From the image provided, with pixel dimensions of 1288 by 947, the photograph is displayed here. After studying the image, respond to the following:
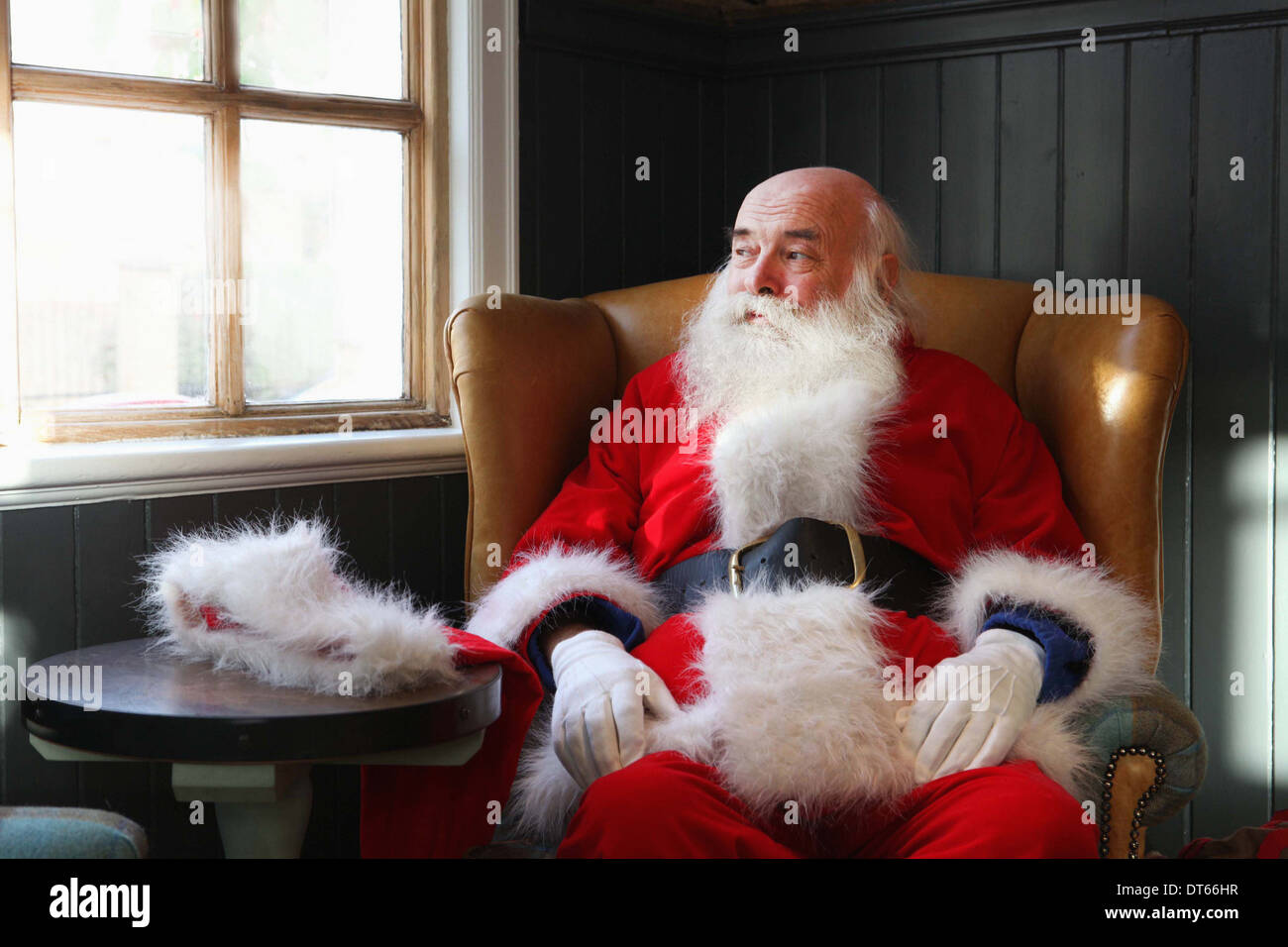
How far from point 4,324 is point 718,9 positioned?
1.85 m

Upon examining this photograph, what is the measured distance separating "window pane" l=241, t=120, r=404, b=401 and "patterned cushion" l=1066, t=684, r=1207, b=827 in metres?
1.63

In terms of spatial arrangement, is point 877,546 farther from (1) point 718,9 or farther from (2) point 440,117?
(1) point 718,9

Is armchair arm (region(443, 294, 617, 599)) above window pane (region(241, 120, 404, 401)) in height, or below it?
below

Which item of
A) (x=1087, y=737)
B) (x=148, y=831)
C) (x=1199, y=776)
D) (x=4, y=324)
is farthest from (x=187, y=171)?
(x=1199, y=776)

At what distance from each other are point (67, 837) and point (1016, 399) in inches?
68.7

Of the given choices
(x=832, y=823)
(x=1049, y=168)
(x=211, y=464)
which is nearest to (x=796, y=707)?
(x=832, y=823)

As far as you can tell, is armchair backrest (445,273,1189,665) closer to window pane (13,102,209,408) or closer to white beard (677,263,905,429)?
white beard (677,263,905,429)

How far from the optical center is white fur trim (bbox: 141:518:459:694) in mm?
1477

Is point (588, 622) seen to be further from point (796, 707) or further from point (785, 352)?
point (785, 352)

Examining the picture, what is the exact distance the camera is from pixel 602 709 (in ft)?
5.11

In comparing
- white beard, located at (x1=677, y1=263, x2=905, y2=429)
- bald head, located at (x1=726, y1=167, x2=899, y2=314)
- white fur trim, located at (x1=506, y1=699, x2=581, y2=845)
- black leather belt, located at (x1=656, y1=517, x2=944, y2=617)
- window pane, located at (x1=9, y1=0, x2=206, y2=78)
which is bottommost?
white fur trim, located at (x1=506, y1=699, x2=581, y2=845)

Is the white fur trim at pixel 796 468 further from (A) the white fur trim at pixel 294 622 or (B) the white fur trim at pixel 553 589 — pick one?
(A) the white fur trim at pixel 294 622

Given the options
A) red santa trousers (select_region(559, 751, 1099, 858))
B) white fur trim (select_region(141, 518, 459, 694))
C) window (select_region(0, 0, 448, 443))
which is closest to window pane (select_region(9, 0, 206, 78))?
window (select_region(0, 0, 448, 443))

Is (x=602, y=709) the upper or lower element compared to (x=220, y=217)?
lower
